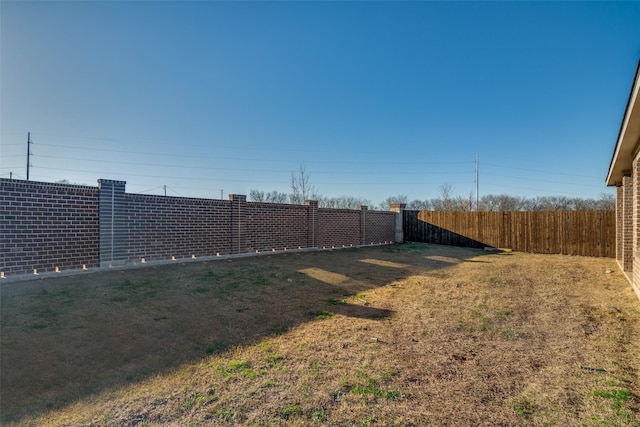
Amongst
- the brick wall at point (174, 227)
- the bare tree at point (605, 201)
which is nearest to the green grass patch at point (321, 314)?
the brick wall at point (174, 227)

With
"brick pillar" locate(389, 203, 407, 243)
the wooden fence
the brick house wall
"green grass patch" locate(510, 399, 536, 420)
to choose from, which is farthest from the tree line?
"green grass patch" locate(510, 399, 536, 420)

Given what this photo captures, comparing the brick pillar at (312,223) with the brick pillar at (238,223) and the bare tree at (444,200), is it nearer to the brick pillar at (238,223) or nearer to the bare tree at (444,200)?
the brick pillar at (238,223)

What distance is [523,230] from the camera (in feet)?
44.0

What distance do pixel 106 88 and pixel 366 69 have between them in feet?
32.4

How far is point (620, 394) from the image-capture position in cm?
253

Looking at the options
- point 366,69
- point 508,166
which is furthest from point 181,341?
point 508,166

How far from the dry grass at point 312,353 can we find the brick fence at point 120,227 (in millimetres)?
659

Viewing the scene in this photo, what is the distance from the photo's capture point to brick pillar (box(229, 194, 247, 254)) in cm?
960

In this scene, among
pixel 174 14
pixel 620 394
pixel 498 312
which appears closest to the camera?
pixel 620 394

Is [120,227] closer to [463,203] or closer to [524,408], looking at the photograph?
[524,408]

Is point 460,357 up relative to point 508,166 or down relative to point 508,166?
down

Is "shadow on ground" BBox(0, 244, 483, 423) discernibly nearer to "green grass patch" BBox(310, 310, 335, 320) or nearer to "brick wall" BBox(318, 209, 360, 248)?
"green grass patch" BBox(310, 310, 335, 320)

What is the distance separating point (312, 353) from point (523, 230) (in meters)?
13.6

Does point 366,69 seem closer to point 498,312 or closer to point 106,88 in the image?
point 106,88
